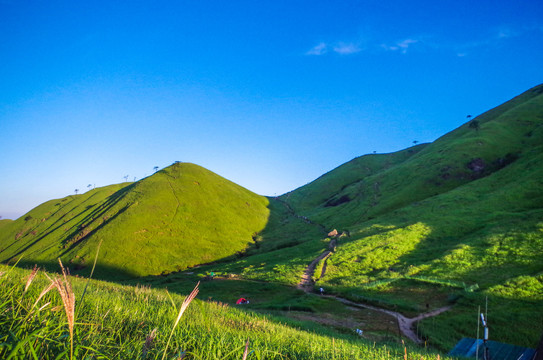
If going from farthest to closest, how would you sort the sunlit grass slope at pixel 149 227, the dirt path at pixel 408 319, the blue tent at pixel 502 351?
1. the sunlit grass slope at pixel 149 227
2. the dirt path at pixel 408 319
3. the blue tent at pixel 502 351

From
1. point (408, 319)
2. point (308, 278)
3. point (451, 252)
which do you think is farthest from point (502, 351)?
point (308, 278)

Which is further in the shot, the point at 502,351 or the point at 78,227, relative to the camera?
the point at 78,227

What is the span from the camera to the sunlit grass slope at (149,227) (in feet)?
259

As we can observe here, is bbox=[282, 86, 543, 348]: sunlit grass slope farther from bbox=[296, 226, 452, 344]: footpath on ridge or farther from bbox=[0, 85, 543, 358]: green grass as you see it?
bbox=[296, 226, 452, 344]: footpath on ridge

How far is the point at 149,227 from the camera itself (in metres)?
93.6

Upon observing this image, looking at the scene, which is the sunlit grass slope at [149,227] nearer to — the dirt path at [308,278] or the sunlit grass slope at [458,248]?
the dirt path at [308,278]

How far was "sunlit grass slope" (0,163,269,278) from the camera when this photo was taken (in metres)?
79.0

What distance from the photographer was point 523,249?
1362 inches

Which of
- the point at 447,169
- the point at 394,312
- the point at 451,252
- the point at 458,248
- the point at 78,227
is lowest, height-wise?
the point at 394,312

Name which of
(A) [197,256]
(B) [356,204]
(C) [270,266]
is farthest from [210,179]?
(C) [270,266]

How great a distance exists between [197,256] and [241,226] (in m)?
30.1

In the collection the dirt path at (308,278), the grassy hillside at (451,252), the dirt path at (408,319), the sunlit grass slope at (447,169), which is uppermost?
the sunlit grass slope at (447,169)

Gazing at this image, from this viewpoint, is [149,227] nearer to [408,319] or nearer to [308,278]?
[308,278]

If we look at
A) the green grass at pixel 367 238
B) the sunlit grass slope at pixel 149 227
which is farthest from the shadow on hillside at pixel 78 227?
the green grass at pixel 367 238
